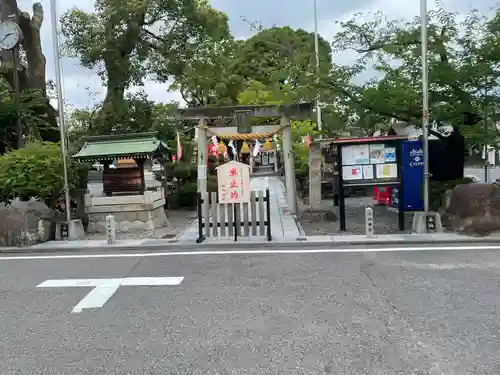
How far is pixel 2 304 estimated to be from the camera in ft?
19.4

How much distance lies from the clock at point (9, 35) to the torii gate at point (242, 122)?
467 centimetres

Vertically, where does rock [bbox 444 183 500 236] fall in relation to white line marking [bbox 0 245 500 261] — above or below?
above

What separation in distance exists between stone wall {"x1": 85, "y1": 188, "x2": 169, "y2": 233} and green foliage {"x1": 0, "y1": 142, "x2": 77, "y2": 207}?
3.59ft

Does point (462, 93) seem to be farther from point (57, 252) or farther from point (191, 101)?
point (191, 101)

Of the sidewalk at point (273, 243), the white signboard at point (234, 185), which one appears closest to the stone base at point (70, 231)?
the sidewalk at point (273, 243)

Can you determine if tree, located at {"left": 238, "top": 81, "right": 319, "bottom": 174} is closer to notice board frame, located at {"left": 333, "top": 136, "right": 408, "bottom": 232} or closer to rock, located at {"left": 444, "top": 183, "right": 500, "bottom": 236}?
notice board frame, located at {"left": 333, "top": 136, "right": 408, "bottom": 232}

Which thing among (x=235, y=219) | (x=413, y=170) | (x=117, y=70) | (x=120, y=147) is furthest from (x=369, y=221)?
(x=117, y=70)

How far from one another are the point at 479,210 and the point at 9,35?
470 inches

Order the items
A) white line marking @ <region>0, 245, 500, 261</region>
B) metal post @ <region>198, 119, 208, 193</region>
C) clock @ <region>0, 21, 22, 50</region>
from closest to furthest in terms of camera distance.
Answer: white line marking @ <region>0, 245, 500, 261</region>
clock @ <region>0, 21, 22, 50</region>
metal post @ <region>198, 119, 208, 193</region>

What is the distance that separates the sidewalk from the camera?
930 centimetres

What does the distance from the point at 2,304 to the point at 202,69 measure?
13097 millimetres

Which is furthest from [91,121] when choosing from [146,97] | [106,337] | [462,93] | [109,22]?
[106,337]

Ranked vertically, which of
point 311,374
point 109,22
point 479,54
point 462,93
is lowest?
point 311,374

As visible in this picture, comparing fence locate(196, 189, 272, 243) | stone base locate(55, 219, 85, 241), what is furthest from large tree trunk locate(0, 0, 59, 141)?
fence locate(196, 189, 272, 243)
